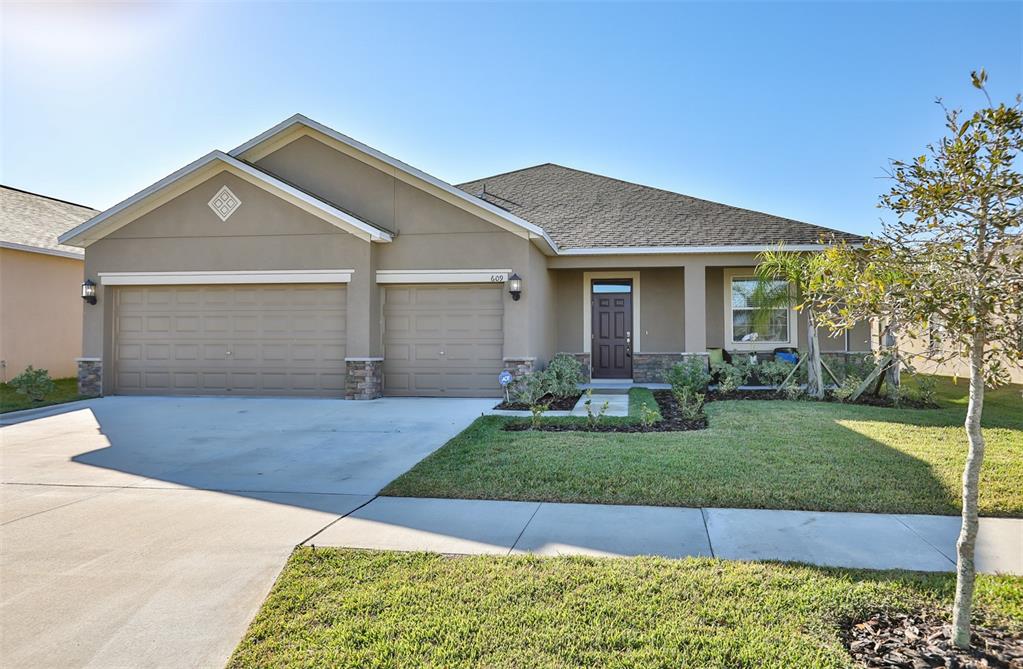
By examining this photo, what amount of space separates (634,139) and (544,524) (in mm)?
12697

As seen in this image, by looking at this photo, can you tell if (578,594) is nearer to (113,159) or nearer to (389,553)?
(389,553)

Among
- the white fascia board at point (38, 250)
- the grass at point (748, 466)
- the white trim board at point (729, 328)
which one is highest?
the white fascia board at point (38, 250)

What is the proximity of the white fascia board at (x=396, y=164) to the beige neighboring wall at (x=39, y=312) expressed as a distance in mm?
6107

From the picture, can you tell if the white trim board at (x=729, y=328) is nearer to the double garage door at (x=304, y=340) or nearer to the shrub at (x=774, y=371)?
the shrub at (x=774, y=371)

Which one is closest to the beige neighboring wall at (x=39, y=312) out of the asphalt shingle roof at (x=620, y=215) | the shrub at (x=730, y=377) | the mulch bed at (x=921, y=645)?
the asphalt shingle roof at (x=620, y=215)

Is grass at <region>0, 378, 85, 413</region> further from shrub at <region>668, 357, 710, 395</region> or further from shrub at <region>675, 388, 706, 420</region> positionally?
shrub at <region>668, 357, 710, 395</region>

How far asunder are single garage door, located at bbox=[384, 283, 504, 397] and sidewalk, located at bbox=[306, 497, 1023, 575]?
689cm

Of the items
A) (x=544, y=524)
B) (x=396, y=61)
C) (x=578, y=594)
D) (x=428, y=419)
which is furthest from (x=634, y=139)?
(x=578, y=594)

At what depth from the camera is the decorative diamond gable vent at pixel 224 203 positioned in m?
11.8

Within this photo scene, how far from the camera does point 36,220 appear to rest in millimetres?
15781

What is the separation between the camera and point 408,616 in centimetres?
302

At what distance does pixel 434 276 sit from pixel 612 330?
17.2 ft

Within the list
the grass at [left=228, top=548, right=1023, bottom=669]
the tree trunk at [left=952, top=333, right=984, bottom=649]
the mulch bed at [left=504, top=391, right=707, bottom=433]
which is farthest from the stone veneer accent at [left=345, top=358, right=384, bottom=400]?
the tree trunk at [left=952, top=333, right=984, bottom=649]

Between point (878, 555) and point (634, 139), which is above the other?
point (634, 139)
